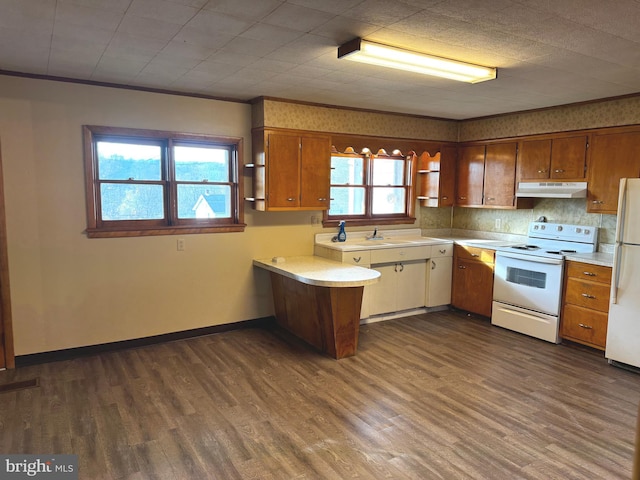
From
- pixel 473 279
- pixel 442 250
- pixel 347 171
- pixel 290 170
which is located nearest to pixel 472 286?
pixel 473 279

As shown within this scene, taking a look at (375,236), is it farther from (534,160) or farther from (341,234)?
(534,160)

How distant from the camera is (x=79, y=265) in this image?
3.89 m

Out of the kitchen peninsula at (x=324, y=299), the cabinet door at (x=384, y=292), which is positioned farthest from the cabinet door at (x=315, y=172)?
the cabinet door at (x=384, y=292)

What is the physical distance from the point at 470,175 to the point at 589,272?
1.99 m

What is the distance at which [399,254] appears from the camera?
5008mm

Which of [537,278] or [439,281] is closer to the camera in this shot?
[537,278]

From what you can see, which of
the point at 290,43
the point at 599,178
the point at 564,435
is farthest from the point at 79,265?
the point at 599,178

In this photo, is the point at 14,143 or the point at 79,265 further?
the point at 79,265

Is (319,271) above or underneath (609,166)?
underneath

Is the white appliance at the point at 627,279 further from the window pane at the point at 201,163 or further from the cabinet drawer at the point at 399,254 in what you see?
the window pane at the point at 201,163

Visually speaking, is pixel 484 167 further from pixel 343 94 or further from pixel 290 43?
pixel 290 43

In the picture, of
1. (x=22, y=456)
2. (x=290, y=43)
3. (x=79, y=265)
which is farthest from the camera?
(x=79, y=265)

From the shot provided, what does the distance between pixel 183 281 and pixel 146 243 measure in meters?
0.52

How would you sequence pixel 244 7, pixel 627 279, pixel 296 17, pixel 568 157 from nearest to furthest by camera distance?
pixel 244 7, pixel 296 17, pixel 627 279, pixel 568 157
